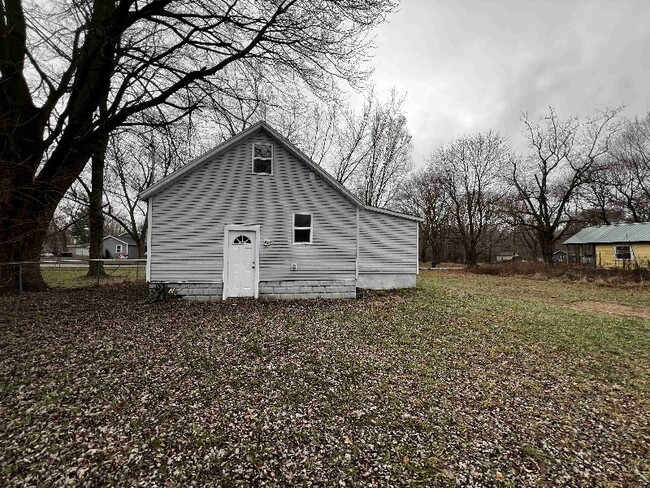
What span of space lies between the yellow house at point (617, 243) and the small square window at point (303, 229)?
25.4 m

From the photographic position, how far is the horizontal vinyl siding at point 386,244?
1318 centimetres

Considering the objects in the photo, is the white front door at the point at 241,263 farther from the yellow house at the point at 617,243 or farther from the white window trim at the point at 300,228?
the yellow house at the point at 617,243

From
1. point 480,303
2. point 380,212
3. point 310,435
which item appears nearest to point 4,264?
point 310,435

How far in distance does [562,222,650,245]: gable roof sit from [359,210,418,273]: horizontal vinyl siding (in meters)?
22.5

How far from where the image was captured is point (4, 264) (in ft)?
32.2

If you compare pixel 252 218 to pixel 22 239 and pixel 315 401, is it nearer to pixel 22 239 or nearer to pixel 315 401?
pixel 22 239

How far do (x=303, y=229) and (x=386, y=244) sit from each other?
410 centimetres

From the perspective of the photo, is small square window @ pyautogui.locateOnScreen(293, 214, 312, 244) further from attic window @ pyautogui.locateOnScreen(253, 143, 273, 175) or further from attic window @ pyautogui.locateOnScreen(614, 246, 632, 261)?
attic window @ pyautogui.locateOnScreen(614, 246, 632, 261)

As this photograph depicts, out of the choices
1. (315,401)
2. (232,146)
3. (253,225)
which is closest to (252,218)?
(253,225)

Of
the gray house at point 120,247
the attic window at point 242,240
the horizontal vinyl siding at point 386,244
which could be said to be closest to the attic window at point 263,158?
the attic window at point 242,240

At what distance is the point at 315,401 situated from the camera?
14.2 ft

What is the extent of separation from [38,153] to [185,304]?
629cm

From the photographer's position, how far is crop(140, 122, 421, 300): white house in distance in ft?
33.5

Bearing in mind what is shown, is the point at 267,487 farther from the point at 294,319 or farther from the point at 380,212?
the point at 380,212
